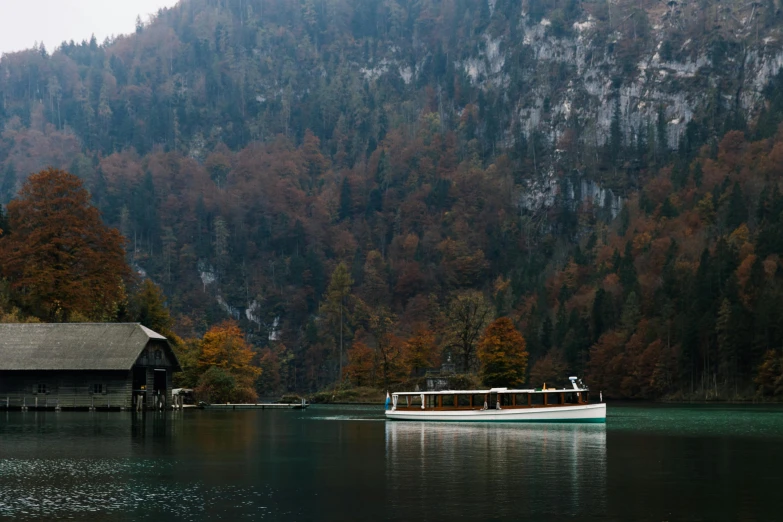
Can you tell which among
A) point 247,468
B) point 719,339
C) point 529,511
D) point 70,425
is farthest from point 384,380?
point 529,511

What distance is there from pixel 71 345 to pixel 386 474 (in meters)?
56.4

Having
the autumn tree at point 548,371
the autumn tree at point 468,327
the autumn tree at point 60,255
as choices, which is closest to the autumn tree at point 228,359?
the autumn tree at point 60,255

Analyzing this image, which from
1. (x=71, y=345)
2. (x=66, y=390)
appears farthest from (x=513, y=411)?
(x=66, y=390)

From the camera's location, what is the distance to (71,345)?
88.9m

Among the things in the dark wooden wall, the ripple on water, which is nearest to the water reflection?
the ripple on water

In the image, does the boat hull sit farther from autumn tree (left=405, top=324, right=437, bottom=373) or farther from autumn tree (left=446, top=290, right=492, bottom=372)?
autumn tree (left=405, top=324, right=437, bottom=373)

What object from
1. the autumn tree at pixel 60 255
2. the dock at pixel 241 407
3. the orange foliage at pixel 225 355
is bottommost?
the dock at pixel 241 407

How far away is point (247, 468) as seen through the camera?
41781 mm

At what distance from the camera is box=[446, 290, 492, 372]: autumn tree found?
135150 mm

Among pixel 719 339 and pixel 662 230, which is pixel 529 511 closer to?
pixel 719 339

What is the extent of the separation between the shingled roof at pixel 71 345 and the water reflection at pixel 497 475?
1310 inches

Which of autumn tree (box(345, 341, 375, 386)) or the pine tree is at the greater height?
the pine tree

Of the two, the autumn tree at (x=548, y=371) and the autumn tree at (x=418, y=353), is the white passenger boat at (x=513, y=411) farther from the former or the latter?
the autumn tree at (x=548, y=371)

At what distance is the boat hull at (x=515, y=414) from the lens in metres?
79.8
